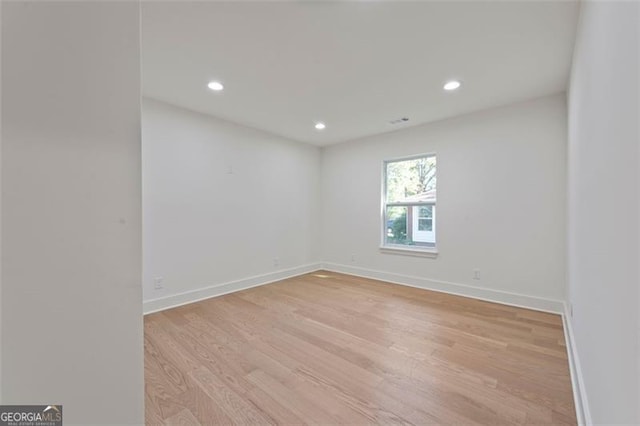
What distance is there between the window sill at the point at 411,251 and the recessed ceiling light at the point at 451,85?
212cm

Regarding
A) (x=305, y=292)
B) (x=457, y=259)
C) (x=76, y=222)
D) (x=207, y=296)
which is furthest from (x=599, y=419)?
(x=207, y=296)

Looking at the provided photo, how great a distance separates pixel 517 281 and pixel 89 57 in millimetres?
3958

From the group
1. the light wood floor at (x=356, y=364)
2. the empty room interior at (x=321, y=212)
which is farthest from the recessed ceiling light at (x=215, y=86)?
the light wood floor at (x=356, y=364)

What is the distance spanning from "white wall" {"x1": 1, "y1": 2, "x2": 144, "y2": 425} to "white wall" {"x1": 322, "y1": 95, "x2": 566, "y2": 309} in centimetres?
367

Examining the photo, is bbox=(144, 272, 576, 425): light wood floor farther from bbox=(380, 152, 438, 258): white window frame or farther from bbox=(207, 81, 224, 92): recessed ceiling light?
bbox=(207, 81, 224, 92): recessed ceiling light

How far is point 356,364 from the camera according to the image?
6.27 ft

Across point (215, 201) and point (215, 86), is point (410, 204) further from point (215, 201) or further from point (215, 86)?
point (215, 86)

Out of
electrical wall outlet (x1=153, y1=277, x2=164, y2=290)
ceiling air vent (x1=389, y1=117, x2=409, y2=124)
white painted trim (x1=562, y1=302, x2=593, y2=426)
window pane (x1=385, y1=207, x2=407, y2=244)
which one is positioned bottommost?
white painted trim (x1=562, y1=302, x2=593, y2=426)

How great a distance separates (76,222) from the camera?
58 centimetres

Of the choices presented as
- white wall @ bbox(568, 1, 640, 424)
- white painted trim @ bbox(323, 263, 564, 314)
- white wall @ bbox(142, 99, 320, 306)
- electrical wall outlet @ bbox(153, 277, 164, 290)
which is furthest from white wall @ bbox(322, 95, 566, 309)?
electrical wall outlet @ bbox(153, 277, 164, 290)

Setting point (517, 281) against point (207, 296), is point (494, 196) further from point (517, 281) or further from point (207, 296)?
point (207, 296)

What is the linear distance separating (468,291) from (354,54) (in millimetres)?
3144

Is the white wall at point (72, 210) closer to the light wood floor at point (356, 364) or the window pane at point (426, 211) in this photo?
the light wood floor at point (356, 364)

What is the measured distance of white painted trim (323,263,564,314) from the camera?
9.47ft
